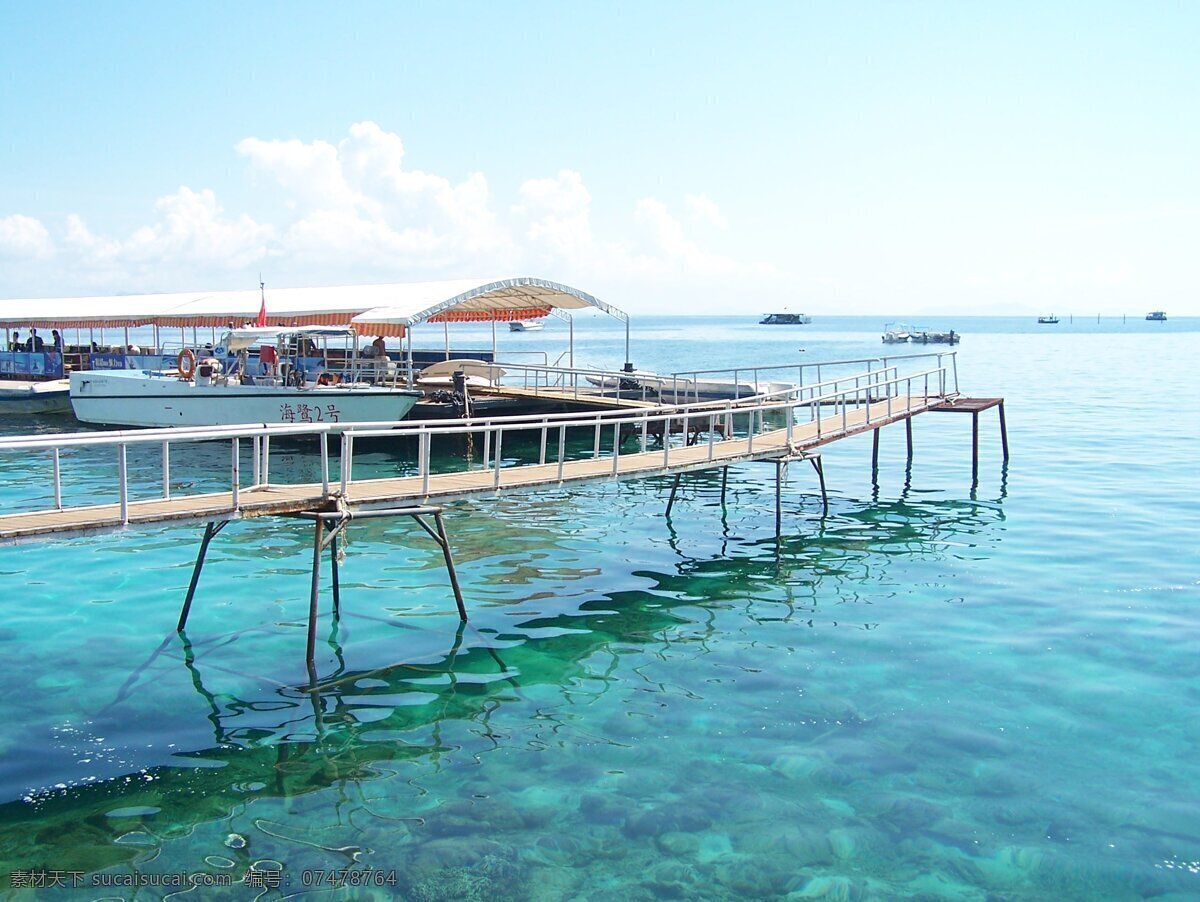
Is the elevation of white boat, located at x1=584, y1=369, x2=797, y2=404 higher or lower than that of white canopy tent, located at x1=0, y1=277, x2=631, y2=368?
lower

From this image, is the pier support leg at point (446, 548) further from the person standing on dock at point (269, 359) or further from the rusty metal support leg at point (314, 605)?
the person standing on dock at point (269, 359)

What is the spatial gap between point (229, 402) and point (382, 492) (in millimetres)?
17906

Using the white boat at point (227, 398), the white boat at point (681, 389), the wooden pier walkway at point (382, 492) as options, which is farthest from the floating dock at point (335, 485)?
the white boat at point (227, 398)

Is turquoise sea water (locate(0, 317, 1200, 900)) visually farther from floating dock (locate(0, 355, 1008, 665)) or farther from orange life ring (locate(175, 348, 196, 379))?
orange life ring (locate(175, 348, 196, 379))

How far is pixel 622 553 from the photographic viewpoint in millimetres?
19000

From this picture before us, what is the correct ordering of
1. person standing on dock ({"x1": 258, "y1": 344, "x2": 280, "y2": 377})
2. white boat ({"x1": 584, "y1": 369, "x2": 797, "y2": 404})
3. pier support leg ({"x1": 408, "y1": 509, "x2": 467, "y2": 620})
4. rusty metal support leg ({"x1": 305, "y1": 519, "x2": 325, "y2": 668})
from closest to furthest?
1. rusty metal support leg ({"x1": 305, "y1": 519, "x2": 325, "y2": 668})
2. pier support leg ({"x1": 408, "y1": 509, "x2": 467, "y2": 620})
3. person standing on dock ({"x1": 258, "y1": 344, "x2": 280, "y2": 377})
4. white boat ({"x1": 584, "y1": 369, "x2": 797, "y2": 404})

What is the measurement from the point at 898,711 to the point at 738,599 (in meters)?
4.88

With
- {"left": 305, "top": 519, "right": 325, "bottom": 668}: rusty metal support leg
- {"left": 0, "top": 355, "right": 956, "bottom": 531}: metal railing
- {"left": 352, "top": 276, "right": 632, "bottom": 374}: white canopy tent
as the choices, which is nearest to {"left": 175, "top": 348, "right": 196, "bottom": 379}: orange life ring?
{"left": 0, "top": 355, "right": 956, "bottom": 531}: metal railing

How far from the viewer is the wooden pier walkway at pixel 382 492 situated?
11.2 meters

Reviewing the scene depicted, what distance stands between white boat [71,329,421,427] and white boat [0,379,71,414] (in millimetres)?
4399

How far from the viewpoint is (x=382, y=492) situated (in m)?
13.8

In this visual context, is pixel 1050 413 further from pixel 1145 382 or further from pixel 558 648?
pixel 558 648

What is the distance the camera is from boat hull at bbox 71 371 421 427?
94.2 ft

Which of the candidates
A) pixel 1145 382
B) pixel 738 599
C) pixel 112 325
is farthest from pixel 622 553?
pixel 1145 382
